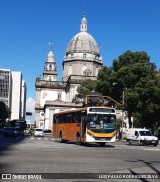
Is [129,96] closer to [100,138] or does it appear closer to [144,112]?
[144,112]

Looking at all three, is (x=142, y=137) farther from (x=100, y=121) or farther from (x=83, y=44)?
(x=83, y=44)

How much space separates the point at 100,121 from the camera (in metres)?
31.9

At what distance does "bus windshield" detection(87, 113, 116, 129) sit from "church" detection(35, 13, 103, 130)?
73.5m

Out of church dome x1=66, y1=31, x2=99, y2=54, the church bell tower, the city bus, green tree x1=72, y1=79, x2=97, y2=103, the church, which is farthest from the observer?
the church bell tower

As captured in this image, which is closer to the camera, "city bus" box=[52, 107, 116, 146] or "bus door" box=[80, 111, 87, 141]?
"city bus" box=[52, 107, 116, 146]

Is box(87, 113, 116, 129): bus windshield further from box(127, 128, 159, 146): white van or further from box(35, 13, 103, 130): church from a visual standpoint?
box(35, 13, 103, 130): church

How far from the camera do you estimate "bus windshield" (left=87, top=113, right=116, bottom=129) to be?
31.8m

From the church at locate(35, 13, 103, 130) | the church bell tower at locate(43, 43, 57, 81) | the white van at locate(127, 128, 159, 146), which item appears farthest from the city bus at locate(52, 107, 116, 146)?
the church bell tower at locate(43, 43, 57, 81)

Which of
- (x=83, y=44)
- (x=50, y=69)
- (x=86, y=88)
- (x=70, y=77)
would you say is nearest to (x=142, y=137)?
(x=86, y=88)

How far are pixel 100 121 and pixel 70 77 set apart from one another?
80.1 m

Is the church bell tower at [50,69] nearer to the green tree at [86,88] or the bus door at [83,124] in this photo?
the green tree at [86,88]

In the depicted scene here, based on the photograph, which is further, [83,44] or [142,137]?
[83,44]

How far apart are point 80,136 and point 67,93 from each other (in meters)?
87.2

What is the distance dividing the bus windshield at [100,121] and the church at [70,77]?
73.5m
